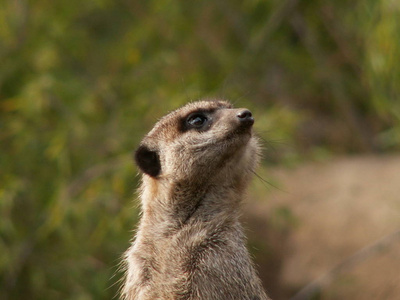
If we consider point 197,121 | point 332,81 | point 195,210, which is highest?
point 332,81

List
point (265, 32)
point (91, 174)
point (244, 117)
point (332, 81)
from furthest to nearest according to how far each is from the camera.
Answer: point (332, 81)
point (265, 32)
point (91, 174)
point (244, 117)

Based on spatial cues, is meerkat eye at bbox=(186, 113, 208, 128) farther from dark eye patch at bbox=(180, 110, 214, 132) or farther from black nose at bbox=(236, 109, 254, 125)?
black nose at bbox=(236, 109, 254, 125)

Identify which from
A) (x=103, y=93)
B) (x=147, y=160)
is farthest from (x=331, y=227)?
(x=147, y=160)

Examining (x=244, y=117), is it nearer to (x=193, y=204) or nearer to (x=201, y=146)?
(x=201, y=146)

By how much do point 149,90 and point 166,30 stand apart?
1.13 metres

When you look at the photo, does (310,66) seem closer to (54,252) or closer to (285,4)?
(285,4)

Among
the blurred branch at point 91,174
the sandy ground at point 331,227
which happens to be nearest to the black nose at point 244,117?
the blurred branch at point 91,174

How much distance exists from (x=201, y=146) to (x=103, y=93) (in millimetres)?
2804

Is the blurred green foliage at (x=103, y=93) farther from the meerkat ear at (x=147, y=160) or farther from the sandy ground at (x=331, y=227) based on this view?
the meerkat ear at (x=147, y=160)

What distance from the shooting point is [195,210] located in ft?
8.34

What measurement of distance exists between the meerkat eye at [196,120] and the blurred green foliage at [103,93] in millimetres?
1147

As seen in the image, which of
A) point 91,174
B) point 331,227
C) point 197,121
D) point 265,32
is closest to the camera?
point 197,121

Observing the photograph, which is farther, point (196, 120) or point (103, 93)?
point (103, 93)

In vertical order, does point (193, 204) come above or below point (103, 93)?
below
